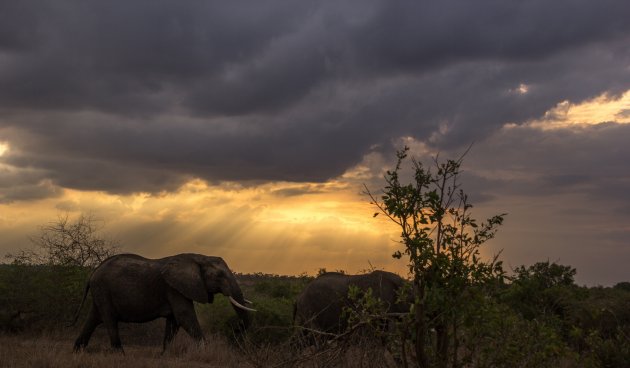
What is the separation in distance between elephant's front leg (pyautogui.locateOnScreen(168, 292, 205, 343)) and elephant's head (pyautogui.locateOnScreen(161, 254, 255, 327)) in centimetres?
23

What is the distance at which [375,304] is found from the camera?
6.73 meters

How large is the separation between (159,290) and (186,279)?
0.90 meters

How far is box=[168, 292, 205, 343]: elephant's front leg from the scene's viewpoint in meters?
15.3

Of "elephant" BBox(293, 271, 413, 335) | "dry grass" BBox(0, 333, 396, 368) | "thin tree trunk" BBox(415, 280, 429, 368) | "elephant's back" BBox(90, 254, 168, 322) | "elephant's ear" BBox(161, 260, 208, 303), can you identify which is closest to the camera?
"thin tree trunk" BBox(415, 280, 429, 368)

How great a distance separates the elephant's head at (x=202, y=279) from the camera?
15.6 meters

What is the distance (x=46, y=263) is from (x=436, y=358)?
17.8 metres

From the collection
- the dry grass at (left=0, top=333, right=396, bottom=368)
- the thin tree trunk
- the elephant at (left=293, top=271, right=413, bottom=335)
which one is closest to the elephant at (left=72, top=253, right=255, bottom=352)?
the dry grass at (left=0, top=333, right=396, bottom=368)

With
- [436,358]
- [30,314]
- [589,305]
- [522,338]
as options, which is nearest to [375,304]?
[436,358]

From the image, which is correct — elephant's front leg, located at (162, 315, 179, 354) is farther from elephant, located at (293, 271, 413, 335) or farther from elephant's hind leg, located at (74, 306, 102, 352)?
elephant, located at (293, 271, 413, 335)

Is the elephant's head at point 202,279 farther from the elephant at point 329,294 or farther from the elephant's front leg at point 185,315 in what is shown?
the elephant at point 329,294

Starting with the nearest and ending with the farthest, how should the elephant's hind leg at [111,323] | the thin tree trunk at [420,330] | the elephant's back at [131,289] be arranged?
the thin tree trunk at [420,330]
the elephant's hind leg at [111,323]
the elephant's back at [131,289]

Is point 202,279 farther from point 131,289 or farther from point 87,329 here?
point 87,329

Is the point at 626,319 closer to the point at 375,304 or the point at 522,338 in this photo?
the point at 522,338

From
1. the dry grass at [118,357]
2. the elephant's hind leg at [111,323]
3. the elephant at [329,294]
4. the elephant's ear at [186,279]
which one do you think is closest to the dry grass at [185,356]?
the dry grass at [118,357]
